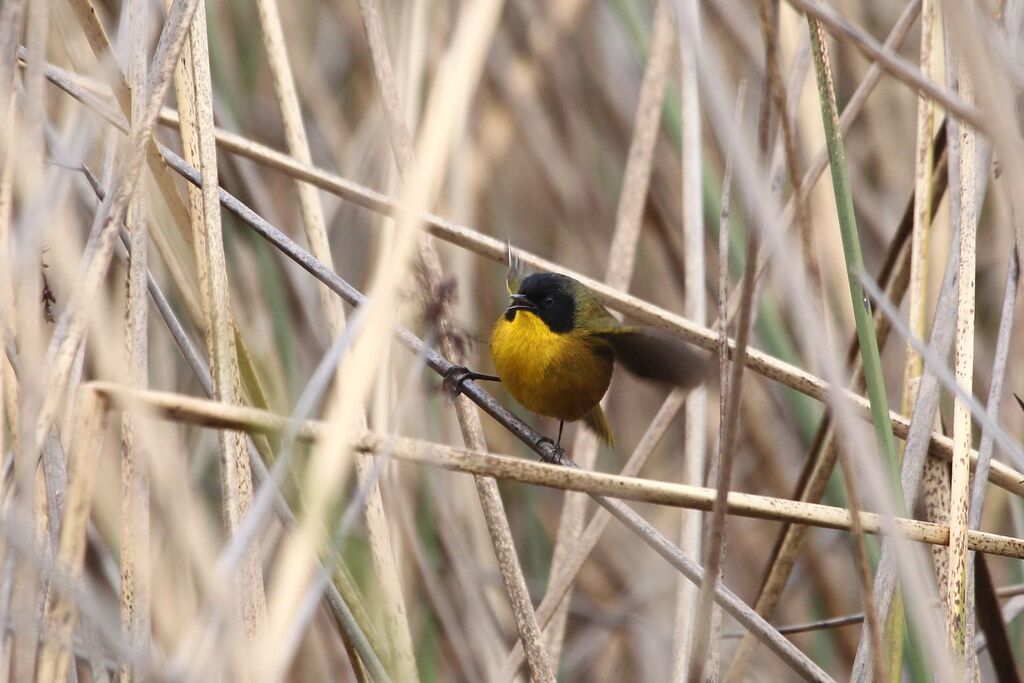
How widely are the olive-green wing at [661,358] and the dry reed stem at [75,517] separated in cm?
111

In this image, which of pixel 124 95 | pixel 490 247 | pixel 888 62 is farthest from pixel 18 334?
pixel 888 62

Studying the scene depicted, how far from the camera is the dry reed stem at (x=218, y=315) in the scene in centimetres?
156

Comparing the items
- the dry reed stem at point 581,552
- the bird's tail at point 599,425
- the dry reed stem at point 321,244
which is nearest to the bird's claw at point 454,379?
the dry reed stem at point 321,244

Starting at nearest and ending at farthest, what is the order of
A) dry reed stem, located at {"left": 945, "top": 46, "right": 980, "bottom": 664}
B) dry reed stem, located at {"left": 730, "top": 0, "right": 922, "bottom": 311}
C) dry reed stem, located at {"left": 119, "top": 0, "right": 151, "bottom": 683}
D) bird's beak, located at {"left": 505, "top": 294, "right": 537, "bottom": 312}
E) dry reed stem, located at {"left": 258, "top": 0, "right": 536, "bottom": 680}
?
dry reed stem, located at {"left": 258, "top": 0, "right": 536, "bottom": 680}, dry reed stem, located at {"left": 119, "top": 0, "right": 151, "bottom": 683}, dry reed stem, located at {"left": 945, "top": 46, "right": 980, "bottom": 664}, dry reed stem, located at {"left": 730, "top": 0, "right": 922, "bottom": 311}, bird's beak, located at {"left": 505, "top": 294, "right": 537, "bottom": 312}

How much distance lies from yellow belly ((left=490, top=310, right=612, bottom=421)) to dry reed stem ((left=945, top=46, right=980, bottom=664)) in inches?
39.7

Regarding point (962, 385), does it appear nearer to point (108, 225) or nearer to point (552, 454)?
point (552, 454)

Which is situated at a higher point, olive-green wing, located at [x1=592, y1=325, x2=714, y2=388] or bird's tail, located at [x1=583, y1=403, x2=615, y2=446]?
olive-green wing, located at [x1=592, y1=325, x2=714, y2=388]

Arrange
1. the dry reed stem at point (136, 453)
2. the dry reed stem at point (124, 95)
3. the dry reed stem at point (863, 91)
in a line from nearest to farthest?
the dry reed stem at point (136, 453)
the dry reed stem at point (124, 95)
the dry reed stem at point (863, 91)

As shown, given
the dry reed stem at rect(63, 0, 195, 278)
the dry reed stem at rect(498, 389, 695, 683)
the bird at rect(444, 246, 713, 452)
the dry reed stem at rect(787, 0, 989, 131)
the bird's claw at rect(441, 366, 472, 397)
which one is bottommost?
the dry reed stem at rect(498, 389, 695, 683)

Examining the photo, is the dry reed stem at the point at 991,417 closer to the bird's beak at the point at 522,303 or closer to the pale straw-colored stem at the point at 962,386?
the pale straw-colored stem at the point at 962,386

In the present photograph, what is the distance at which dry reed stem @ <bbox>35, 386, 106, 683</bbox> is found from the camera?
49.1 inches

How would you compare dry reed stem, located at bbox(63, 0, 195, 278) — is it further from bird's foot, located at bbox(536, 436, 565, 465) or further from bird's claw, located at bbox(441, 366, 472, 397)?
bird's foot, located at bbox(536, 436, 565, 465)

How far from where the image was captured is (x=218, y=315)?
1.61 m

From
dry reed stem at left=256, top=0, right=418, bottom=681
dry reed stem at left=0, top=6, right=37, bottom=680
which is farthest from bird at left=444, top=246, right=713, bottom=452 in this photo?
dry reed stem at left=0, top=6, right=37, bottom=680
